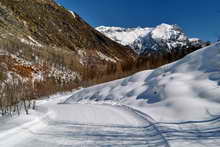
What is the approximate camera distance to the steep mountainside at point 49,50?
3303 centimetres

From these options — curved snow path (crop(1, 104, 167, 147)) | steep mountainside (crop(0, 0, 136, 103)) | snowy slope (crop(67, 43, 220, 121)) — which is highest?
steep mountainside (crop(0, 0, 136, 103))

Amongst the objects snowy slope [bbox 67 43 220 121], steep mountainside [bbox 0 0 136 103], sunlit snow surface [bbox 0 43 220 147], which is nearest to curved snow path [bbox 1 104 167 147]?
sunlit snow surface [bbox 0 43 220 147]

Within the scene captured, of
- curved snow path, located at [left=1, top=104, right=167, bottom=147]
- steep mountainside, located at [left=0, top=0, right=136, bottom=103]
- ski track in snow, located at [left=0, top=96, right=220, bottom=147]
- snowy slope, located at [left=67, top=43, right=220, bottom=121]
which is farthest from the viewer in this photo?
steep mountainside, located at [left=0, top=0, right=136, bottom=103]

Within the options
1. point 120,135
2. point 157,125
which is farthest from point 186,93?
point 120,135

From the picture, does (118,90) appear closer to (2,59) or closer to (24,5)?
(2,59)

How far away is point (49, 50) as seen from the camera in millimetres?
55531

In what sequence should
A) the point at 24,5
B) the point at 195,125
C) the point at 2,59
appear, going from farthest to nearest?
1. the point at 24,5
2. the point at 2,59
3. the point at 195,125

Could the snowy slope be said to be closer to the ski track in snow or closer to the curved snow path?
the ski track in snow

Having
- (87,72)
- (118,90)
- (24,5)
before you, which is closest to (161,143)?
(118,90)

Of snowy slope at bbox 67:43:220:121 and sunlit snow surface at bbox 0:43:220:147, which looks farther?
snowy slope at bbox 67:43:220:121

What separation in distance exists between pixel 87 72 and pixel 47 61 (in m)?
10.1

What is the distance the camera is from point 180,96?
24.7ft

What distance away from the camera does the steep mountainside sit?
33.0 metres

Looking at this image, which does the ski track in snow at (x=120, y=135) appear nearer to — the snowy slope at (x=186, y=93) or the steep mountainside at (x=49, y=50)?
the snowy slope at (x=186, y=93)
